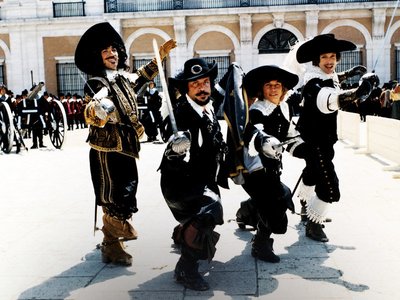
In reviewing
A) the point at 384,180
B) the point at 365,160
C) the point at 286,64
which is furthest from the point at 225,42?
the point at 286,64

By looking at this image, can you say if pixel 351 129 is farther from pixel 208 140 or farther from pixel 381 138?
pixel 208 140

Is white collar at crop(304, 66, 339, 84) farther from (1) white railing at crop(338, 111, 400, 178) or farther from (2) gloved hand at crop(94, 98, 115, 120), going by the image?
(1) white railing at crop(338, 111, 400, 178)

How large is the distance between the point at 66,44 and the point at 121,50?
23.7m

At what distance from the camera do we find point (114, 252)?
15.8 ft

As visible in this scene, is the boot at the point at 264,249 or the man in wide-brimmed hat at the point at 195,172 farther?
the boot at the point at 264,249

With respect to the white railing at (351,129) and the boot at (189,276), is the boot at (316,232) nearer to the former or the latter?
the boot at (189,276)

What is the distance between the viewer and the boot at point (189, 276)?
4.11 metres

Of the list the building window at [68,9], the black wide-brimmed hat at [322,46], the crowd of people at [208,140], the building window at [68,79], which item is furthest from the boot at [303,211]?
the building window at [68,9]

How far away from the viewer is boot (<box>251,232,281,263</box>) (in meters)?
4.74

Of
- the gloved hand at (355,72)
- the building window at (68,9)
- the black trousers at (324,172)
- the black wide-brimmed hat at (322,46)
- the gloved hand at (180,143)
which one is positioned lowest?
the black trousers at (324,172)

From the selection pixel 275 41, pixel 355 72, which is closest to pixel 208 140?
pixel 355 72

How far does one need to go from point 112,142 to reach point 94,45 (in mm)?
848

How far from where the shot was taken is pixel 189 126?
4352 millimetres

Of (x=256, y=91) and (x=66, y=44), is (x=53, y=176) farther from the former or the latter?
(x=66, y=44)
